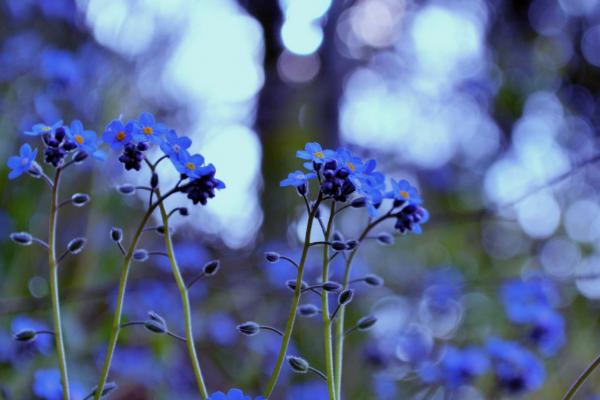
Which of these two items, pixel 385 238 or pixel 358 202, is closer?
pixel 358 202

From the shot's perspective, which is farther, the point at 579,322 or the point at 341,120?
the point at 341,120

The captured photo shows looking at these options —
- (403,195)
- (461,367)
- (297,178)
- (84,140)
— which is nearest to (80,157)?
(84,140)

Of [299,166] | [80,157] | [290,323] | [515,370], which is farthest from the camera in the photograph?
[299,166]

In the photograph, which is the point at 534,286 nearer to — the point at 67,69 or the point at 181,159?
the point at 181,159

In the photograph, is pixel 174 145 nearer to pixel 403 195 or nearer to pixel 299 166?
pixel 403 195

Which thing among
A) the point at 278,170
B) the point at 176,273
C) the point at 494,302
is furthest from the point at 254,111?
the point at 176,273

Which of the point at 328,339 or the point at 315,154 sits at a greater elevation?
the point at 315,154

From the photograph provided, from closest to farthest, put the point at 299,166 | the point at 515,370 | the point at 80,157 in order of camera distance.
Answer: the point at 80,157
the point at 515,370
the point at 299,166

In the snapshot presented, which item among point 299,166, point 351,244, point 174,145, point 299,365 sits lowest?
point 299,365
